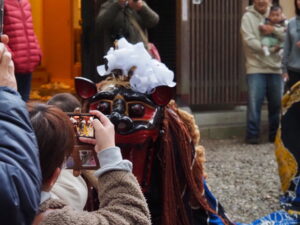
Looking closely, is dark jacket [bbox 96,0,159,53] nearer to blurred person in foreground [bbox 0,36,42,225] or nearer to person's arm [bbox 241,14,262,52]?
person's arm [bbox 241,14,262,52]

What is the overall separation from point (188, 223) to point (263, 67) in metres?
4.70

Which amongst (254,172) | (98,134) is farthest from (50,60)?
(98,134)

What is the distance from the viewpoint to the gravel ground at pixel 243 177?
507cm

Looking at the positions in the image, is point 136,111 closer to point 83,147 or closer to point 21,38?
point 83,147

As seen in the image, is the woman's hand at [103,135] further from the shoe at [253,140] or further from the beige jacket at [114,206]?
the shoe at [253,140]

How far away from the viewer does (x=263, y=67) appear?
25.1 ft

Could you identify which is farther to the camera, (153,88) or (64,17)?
(64,17)

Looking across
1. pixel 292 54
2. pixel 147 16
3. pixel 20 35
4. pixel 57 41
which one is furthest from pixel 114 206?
pixel 57 41

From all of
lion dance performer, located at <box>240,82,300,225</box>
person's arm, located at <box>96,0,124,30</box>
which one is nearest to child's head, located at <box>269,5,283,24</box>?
person's arm, located at <box>96,0,124,30</box>

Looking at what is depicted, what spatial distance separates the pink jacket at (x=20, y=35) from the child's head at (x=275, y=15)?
3.66 metres

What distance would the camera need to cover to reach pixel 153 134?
3.10 meters

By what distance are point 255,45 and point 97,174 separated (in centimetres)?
586

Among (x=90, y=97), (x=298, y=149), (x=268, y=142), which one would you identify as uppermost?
(x=90, y=97)

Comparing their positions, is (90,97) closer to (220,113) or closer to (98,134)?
(98,134)
